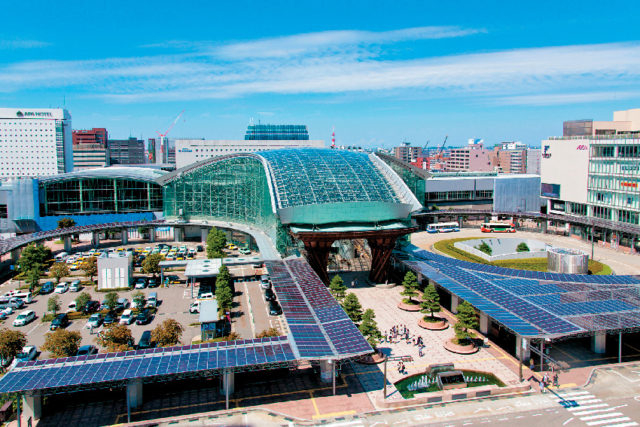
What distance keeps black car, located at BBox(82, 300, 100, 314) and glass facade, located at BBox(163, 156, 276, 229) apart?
86.2 ft

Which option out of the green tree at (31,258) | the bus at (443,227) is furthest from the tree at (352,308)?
the bus at (443,227)

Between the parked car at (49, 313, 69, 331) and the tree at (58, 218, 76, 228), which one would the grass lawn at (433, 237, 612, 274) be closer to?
the parked car at (49, 313, 69, 331)

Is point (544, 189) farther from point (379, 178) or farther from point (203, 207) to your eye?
point (203, 207)

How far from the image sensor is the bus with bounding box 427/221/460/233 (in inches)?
3991

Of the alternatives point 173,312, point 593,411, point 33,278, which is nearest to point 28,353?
point 173,312

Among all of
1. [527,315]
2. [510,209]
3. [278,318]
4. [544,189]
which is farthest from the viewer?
[510,209]

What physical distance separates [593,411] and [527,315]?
30.5 ft

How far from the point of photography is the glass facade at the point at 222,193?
263ft

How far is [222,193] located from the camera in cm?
8969

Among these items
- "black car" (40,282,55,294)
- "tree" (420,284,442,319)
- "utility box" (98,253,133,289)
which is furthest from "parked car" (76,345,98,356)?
"tree" (420,284,442,319)

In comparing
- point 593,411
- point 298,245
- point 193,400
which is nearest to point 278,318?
point 298,245

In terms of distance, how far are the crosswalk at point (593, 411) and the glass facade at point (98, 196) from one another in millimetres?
81429

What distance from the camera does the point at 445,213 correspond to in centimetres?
10619

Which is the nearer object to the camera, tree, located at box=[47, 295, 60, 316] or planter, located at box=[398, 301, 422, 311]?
tree, located at box=[47, 295, 60, 316]
